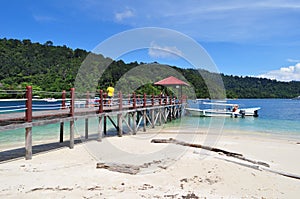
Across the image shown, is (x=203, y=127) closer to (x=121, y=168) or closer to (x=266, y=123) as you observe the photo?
(x=266, y=123)

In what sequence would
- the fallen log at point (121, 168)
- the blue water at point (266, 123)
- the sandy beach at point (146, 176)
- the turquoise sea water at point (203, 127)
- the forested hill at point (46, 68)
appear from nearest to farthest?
1. the sandy beach at point (146, 176)
2. the fallen log at point (121, 168)
3. the turquoise sea water at point (203, 127)
4. the blue water at point (266, 123)
5. the forested hill at point (46, 68)

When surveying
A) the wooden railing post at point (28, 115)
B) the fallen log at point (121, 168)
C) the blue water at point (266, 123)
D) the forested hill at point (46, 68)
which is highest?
the forested hill at point (46, 68)

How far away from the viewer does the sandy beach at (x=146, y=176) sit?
4.98 m

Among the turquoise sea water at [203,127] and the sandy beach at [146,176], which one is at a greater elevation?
the sandy beach at [146,176]

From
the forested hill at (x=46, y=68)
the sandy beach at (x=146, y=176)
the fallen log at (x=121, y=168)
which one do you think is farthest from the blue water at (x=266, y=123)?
the fallen log at (x=121, y=168)

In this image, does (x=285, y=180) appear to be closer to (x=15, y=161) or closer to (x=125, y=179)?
(x=125, y=179)

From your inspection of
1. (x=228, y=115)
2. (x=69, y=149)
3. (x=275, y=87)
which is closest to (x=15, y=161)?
(x=69, y=149)

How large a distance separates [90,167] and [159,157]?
229 cm

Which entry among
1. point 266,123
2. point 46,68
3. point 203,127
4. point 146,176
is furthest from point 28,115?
point 46,68

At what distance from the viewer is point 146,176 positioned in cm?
602

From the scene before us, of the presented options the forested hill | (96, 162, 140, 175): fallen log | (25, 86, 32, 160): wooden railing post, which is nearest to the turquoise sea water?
(25, 86, 32, 160): wooden railing post

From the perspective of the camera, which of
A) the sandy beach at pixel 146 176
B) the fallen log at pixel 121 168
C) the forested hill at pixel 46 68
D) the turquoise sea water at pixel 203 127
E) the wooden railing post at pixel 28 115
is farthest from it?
the forested hill at pixel 46 68

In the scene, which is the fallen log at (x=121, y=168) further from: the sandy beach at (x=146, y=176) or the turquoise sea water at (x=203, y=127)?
the turquoise sea water at (x=203, y=127)

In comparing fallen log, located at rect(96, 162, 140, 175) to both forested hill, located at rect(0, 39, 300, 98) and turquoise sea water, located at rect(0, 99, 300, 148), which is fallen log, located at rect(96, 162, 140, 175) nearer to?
turquoise sea water, located at rect(0, 99, 300, 148)
